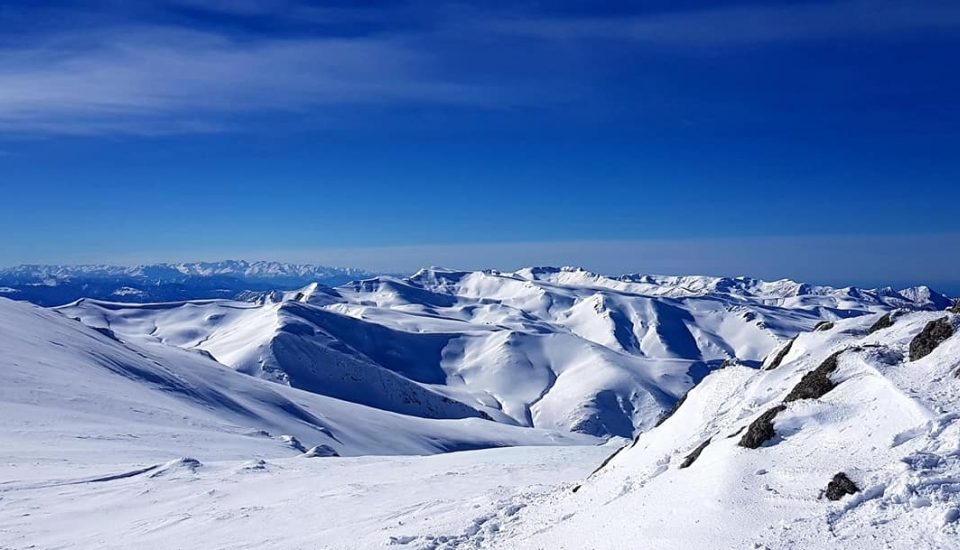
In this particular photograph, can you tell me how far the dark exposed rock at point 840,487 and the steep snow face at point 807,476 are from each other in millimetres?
51

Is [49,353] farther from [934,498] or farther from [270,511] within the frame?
[934,498]

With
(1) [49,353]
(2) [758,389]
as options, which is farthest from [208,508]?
(1) [49,353]

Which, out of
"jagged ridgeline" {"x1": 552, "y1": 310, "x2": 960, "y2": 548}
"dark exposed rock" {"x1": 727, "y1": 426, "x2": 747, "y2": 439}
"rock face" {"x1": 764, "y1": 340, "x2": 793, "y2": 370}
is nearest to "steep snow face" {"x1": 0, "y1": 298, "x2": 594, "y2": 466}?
"jagged ridgeline" {"x1": 552, "y1": 310, "x2": 960, "y2": 548}

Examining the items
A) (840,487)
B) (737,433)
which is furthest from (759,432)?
(840,487)

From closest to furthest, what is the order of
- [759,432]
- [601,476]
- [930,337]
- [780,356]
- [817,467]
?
[817,467] < [759,432] < [930,337] < [601,476] < [780,356]

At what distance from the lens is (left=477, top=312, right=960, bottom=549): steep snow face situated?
41.3ft

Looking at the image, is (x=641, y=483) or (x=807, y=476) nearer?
(x=807, y=476)

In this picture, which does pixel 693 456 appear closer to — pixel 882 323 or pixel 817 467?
pixel 817 467

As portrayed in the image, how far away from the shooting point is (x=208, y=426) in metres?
55.7

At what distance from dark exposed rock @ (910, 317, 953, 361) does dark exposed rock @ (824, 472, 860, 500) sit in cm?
767

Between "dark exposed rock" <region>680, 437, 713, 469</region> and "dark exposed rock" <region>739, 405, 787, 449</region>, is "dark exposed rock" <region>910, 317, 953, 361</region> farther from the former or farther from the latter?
"dark exposed rock" <region>680, 437, 713, 469</region>

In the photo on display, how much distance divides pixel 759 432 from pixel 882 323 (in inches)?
498

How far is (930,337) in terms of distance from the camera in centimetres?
1975

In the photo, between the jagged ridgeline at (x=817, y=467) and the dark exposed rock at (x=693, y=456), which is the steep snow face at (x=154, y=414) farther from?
the dark exposed rock at (x=693, y=456)
